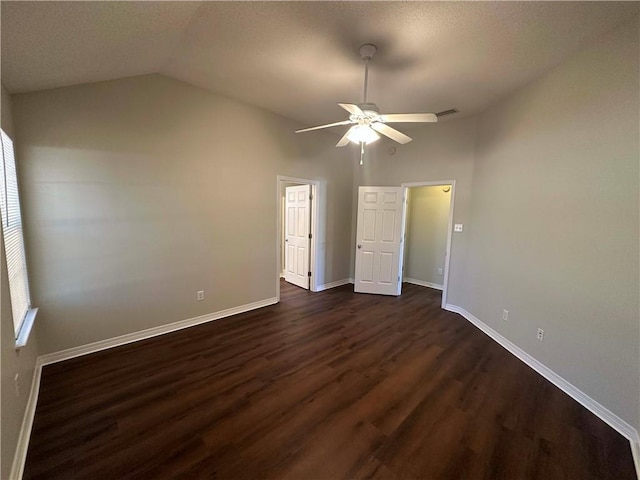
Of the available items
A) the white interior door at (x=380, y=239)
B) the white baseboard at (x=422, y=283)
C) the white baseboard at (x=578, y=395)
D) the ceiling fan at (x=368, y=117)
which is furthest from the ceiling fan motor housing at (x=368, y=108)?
the white baseboard at (x=422, y=283)

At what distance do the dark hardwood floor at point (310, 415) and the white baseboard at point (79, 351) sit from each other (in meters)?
0.06

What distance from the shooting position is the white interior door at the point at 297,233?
4.90 metres

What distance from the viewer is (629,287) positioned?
1.88 meters

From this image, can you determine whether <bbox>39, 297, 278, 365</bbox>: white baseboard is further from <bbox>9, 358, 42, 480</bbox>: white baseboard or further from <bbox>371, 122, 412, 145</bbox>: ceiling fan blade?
<bbox>371, 122, 412, 145</bbox>: ceiling fan blade

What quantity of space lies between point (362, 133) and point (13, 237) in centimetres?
287

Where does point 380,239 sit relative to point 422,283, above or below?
above

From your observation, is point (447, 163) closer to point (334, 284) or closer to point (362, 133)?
point (362, 133)

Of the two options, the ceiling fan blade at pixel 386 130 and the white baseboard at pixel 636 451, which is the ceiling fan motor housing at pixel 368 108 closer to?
the ceiling fan blade at pixel 386 130

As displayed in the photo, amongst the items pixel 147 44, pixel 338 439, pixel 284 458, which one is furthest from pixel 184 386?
pixel 147 44

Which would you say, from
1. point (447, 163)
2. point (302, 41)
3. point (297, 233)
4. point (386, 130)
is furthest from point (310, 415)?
point (447, 163)

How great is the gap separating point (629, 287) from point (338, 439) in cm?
232

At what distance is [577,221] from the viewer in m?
2.25

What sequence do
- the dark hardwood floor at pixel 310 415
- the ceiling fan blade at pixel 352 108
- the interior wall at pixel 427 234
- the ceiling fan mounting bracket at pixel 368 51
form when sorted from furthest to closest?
the interior wall at pixel 427 234 < the ceiling fan mounting bracket at pixel 368 51 < the ceiling fan blade at pixel 352 108 < the dark hardwood floor at pixel 310 415

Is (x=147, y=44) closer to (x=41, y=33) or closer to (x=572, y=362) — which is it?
(x=41, y=33)
